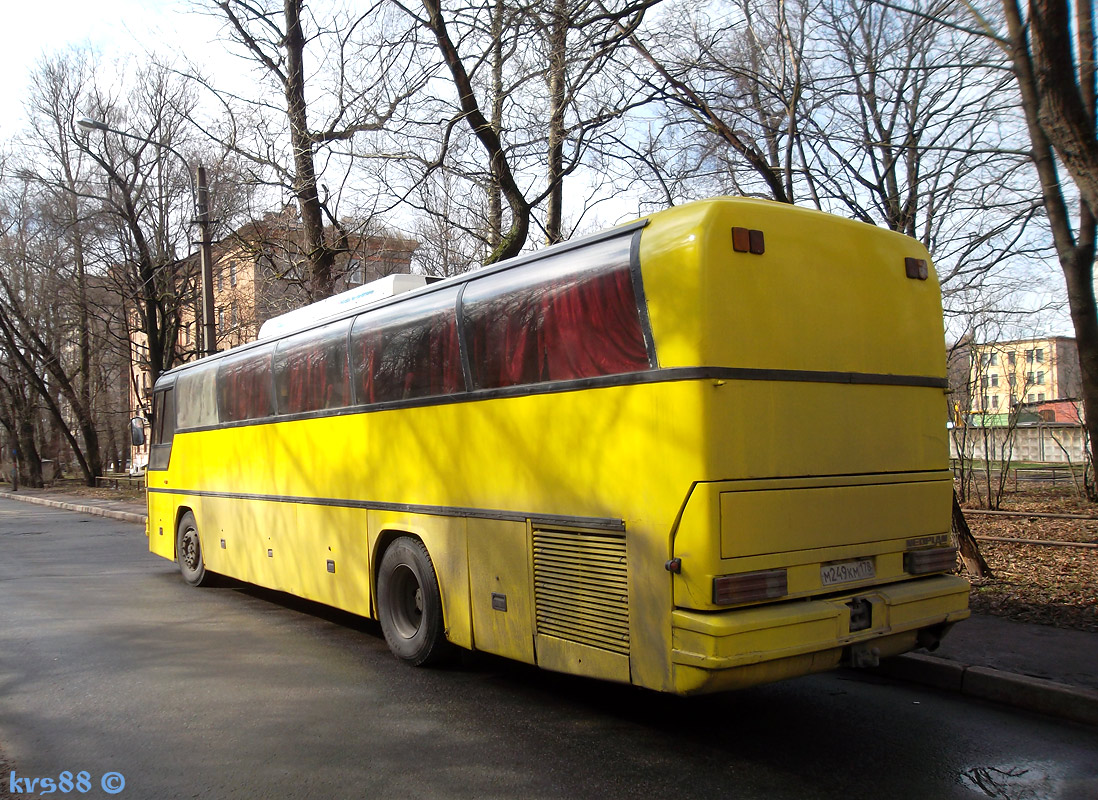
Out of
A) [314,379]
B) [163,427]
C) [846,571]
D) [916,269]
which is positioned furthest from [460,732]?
[163,427]

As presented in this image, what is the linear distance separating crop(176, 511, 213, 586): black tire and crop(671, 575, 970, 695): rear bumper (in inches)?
338

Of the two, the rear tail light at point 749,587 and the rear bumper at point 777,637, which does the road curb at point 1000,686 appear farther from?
the rear tail light at point 749,587

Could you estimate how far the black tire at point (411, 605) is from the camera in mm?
6812

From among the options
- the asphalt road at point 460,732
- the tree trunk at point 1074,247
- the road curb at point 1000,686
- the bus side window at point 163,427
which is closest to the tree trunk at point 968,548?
the tree trunk at point 1074,247

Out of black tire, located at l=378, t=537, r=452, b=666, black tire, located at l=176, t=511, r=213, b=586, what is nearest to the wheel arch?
black tire, located at l=176, t=511, r=213, b=586

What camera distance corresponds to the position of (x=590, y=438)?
527 centimetres

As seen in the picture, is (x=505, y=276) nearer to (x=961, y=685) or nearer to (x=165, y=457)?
(x=961, y=685)

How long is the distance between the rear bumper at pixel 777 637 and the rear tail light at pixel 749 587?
0.25 ft

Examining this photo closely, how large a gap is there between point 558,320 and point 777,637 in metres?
2.28

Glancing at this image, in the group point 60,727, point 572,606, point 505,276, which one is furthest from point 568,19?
point 60,727

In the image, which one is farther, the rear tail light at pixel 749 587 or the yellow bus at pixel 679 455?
the yellow bus at pixel 679 455

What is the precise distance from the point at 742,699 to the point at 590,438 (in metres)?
2.34

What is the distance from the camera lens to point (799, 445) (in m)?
5.01

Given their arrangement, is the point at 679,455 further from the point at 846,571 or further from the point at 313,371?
the point at 313,371
